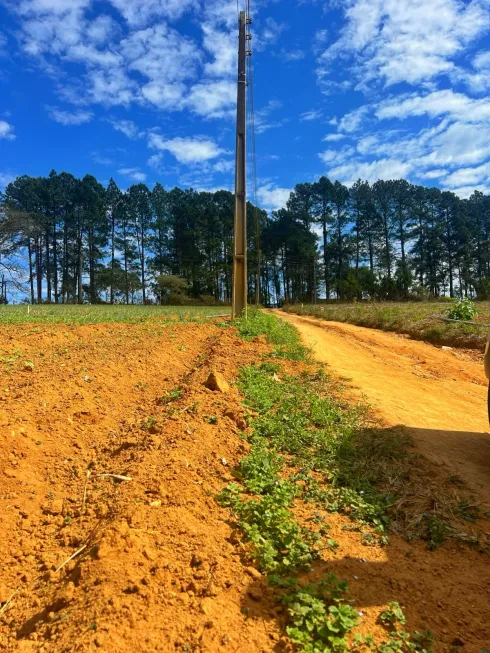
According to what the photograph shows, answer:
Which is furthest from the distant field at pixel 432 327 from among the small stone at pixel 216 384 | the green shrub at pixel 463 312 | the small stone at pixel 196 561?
the small stone at pixel 196 561

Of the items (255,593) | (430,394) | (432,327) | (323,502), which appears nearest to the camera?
(255,593)

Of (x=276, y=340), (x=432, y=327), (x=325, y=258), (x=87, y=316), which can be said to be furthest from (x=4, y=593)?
(x=325, y=258)

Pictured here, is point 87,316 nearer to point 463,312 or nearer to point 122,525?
point 463,312

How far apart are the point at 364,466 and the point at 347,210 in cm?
6825

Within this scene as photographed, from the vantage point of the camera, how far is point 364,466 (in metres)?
3.73

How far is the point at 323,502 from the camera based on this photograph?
314cm

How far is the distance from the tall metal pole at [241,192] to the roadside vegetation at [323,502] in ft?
30.3

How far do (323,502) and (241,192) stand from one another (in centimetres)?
1232

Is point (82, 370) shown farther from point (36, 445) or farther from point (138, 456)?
point (138, 456)

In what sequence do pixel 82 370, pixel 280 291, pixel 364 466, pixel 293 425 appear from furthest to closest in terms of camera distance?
pixel 280 291
pixel 82 370
pixel 293 425
pixel 364 466

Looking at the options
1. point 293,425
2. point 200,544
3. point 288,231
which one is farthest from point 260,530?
point 288,231

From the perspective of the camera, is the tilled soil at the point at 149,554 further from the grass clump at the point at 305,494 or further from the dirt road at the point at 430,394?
the dirt road at the point at 430,394

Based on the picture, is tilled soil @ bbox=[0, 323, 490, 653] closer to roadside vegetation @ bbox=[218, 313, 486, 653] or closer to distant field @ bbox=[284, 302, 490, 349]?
roadside vegetation @ bbox=[218, 313, 486, 653]

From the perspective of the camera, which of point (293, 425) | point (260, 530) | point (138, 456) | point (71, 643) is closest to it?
point (71, 643)
